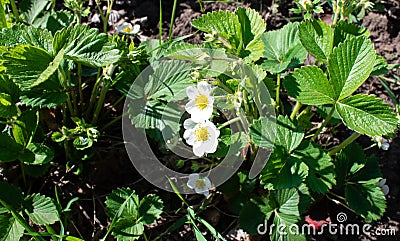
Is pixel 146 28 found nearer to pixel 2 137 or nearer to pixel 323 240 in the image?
pixel 2 137

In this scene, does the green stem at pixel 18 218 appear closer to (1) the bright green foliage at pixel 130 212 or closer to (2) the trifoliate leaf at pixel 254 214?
(1) the bright green foliage at pixel 130 212

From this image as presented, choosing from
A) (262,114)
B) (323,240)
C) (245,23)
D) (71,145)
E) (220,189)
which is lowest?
(323,240)

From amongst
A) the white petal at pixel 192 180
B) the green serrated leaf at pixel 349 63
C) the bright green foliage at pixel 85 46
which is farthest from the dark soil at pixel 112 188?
the green serrated leaf at pixel 349 63

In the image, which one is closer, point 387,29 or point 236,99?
point 236,99

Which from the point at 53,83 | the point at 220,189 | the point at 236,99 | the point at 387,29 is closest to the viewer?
the point at 236,99

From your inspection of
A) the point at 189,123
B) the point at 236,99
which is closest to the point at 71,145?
the point at 189,123

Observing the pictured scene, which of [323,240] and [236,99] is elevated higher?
[236,99]

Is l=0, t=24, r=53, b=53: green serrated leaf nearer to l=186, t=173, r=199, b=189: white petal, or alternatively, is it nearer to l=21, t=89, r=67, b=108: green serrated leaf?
l=21, t=89, r=67, b=108: green serrated leaf
